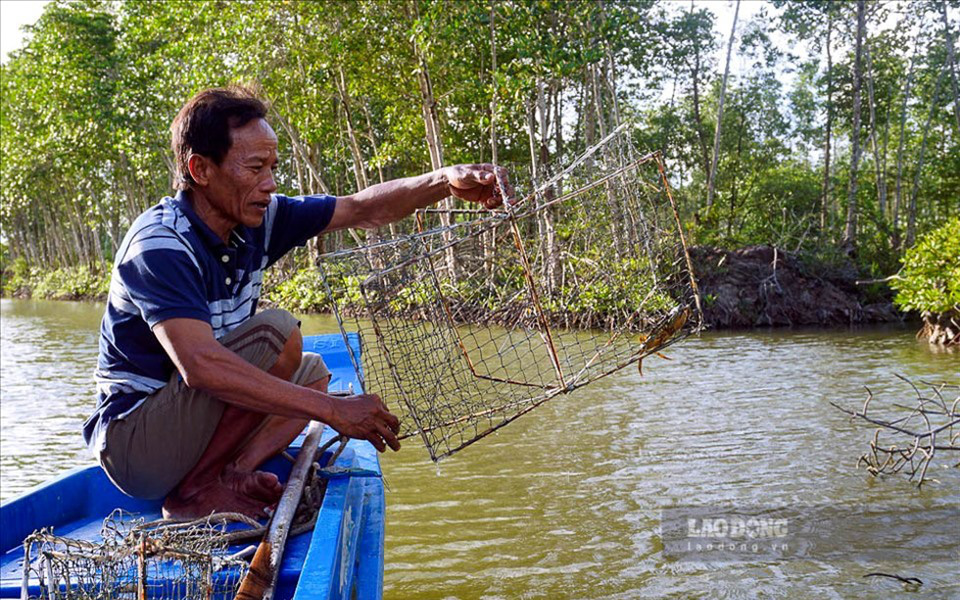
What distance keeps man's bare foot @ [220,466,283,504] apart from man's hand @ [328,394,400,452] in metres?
0.47

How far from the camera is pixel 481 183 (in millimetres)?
2975

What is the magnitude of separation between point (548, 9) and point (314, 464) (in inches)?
491

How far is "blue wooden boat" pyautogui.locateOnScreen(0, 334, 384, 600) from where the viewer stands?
6.82ft

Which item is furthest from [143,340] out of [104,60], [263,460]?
→ [104,60]

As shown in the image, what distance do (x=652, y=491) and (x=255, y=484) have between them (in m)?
2.66

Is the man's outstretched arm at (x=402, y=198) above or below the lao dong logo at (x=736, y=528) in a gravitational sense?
above

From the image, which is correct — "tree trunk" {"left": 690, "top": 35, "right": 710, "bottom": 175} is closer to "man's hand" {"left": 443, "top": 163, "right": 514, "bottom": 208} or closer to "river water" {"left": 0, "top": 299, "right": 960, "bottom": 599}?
"river water" {"left": 0, "top": 299, "right": 960, "bottom": 599}

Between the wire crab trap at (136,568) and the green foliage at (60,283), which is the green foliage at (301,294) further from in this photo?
the wire crab trap at (136,568)

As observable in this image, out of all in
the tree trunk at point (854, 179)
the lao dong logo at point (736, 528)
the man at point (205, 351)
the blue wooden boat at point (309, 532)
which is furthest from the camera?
the tree trunk at point (854, 179)

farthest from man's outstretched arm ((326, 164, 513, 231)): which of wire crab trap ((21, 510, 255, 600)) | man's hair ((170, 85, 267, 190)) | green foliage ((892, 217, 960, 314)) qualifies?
green foliage ((892, 217, 960, 314))

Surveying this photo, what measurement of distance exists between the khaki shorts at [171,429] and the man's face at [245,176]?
321 millimetres

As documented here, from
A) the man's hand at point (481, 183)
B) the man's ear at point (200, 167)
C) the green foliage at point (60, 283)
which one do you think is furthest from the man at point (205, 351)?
the green foliage at point (60, 283)

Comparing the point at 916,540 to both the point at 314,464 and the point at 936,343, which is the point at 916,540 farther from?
the point at 936,343

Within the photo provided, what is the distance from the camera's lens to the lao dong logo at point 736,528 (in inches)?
155
